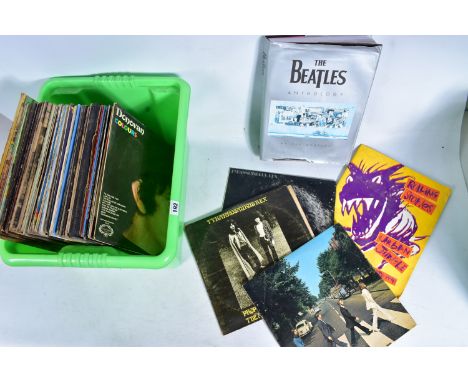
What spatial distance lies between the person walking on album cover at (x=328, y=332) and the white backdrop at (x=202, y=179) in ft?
0.35

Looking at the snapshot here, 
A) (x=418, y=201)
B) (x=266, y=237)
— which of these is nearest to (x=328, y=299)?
(x=266, y=237)

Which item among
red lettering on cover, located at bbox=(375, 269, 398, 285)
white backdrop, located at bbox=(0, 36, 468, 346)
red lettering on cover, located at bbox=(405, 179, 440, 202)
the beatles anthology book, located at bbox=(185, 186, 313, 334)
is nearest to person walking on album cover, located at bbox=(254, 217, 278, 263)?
the beatles anthology book, located at bbox=(185, 186, 313, 334)

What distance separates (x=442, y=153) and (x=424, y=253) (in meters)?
0.24

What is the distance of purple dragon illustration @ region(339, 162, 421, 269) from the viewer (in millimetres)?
802

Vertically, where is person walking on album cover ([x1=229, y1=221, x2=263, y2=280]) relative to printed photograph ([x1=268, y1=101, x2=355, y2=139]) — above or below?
below

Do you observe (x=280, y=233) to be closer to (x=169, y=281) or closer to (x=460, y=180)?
(x=169, y=281)

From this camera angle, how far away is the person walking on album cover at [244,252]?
0.79 m

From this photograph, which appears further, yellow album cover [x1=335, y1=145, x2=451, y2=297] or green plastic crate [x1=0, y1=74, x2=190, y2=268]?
yellow album cover [x1=335, y1=145, x2=451, y2=297]

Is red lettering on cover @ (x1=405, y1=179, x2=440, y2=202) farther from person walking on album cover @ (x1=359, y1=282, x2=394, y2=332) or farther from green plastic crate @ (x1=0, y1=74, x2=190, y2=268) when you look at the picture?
green plastic crate @ (x1=0, y1=74, x2=190, y2=268)

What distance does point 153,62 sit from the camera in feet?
2.36

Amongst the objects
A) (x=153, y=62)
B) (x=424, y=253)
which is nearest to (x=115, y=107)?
(x=153, y=62)

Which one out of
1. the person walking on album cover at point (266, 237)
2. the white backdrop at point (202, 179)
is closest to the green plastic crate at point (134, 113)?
the white backdrop at point (202, 179)

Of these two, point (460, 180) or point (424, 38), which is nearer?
point (424, 38)

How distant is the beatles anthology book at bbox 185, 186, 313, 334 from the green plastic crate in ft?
0.31
